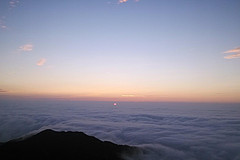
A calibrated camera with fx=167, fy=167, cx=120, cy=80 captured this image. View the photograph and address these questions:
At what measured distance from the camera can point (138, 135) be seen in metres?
54.7

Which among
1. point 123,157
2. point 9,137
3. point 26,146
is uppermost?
point 26,146

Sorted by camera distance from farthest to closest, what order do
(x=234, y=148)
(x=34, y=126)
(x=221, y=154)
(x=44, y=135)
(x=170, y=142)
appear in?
(x=34, y=126)
(x=170, y=142)
(x=234, y=148)
(x=221, y=154)
(x=44, y=135)

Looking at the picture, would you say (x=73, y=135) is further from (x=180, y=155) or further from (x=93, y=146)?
(x=180, y=155)

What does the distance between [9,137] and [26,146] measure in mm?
49251

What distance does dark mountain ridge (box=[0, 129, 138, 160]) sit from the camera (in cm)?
2280

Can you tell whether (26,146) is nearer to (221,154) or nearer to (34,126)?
(221,154)

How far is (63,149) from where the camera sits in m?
25.2

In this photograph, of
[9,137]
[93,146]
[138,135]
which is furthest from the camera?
[9,137]

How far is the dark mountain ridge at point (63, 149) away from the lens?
22.8m

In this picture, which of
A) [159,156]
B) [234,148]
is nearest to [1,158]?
[159,156]

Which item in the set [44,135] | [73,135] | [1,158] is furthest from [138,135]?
[1,158]

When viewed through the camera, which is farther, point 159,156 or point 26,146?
point 159,156

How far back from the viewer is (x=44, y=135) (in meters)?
29.8

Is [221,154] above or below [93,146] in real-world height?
below
